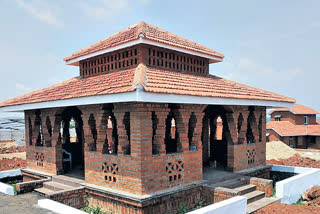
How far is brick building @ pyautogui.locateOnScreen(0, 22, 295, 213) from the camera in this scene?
239 inches

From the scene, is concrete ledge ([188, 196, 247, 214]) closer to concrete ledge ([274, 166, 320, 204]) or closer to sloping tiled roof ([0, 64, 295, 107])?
concrete ledge ([274, 166, 320, 204])

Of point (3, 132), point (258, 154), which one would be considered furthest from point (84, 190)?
point (3, 132)

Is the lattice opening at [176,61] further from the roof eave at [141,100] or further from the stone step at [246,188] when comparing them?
the stone step at [246,188]

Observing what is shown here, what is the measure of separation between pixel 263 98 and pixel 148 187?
5178mm

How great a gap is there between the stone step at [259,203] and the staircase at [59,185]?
4581mm

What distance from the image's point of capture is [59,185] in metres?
8.02

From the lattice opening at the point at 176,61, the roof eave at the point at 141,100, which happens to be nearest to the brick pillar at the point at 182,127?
the roof eave at the point at 141,100

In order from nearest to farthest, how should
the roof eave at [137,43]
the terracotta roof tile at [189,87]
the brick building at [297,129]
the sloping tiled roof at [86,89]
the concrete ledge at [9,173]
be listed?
the terracotta roof tile at [189,87] < the sloping tiled roof at [86,89] < the roof eave at [137,43] < the concrete ledge at [9,173] < the brick building at [297,129]

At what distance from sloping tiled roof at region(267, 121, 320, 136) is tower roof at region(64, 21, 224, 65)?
24.5 metres

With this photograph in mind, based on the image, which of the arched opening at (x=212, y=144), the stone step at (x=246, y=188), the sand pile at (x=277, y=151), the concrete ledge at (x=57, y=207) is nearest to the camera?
the concrete ledge at (x=57, y=207)

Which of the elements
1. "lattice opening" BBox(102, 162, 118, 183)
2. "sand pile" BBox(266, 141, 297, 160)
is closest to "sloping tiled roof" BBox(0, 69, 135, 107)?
"lattice opening" BBox(102, 162, 118, 183)

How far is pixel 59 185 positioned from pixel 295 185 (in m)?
7.36

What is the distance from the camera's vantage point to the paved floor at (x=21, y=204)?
20.6ft

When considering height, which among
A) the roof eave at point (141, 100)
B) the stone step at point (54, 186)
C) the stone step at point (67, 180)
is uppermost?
the roof eave at point (141, 100)
